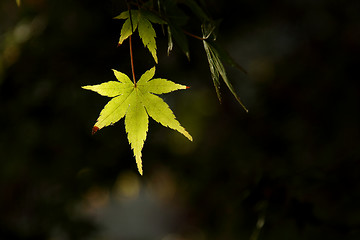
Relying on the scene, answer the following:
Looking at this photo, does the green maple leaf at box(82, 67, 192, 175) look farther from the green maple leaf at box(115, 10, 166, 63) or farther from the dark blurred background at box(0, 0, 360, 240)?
the dark blurred background at box(0, 0, 360, 240)

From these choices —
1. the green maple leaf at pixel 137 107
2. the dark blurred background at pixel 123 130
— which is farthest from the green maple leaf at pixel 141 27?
the dark blurred background at pixel 123 130

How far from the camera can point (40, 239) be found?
181cm

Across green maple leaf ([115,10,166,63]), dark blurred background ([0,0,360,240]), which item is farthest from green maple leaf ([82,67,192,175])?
dark blurred background ([0,0,360,240])

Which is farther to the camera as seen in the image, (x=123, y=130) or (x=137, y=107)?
(x=123, y=130)

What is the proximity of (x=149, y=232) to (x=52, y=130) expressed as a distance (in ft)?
12.3

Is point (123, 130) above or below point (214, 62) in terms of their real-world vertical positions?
below

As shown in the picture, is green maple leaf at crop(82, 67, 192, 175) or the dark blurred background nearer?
green maple leaf at crop(82, 67, 192, 175)

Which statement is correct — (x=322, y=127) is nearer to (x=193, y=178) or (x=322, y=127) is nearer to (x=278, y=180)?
(x=193, y=178)

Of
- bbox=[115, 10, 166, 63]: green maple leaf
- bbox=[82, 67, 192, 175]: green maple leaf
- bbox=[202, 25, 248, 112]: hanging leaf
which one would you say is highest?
bbox=[115, 10, 166, 63]: green maple leaf

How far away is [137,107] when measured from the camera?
0.67 m

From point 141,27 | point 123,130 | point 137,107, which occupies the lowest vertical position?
point 123,130

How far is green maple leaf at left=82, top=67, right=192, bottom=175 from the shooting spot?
650 millimetres

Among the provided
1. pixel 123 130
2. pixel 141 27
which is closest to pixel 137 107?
pixel 141 27

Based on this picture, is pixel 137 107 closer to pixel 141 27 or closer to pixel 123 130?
pixel 141 27
